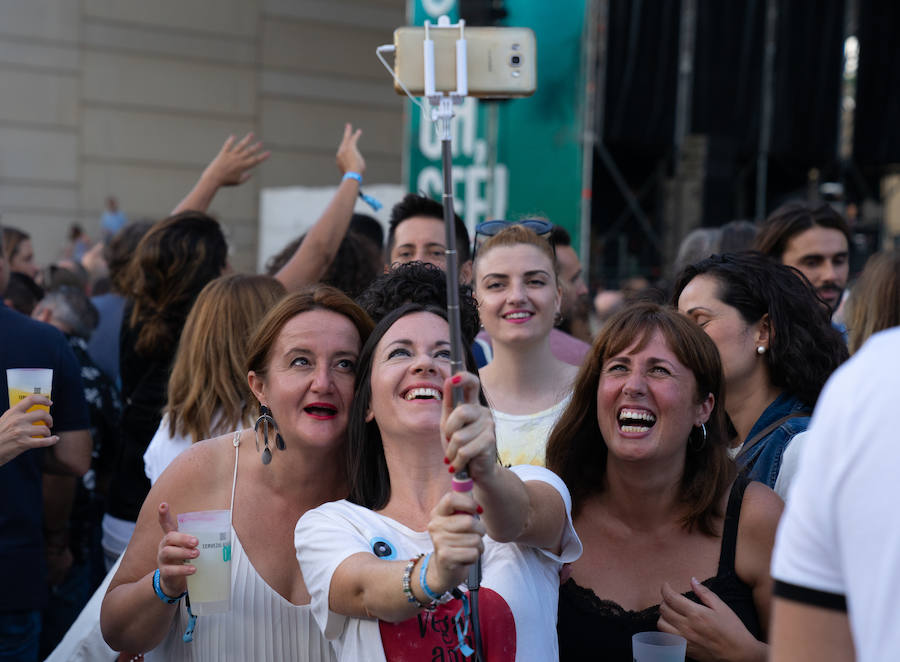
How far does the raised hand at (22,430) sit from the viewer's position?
2.82m

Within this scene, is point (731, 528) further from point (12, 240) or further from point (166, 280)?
point (12, 240)

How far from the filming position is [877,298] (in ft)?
11.2

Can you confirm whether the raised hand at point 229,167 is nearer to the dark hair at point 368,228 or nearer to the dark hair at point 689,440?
the dark hair at point 368,228

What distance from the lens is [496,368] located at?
3873 mm

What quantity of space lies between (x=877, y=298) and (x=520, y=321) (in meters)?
1.22

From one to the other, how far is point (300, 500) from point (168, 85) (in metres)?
14.8

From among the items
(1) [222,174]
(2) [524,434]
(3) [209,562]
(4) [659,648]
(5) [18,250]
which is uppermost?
(1) [222,174]

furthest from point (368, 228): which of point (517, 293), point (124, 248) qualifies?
point (517, 293)

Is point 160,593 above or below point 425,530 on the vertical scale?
below

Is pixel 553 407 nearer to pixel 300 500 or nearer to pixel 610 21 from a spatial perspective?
pixel 300 500

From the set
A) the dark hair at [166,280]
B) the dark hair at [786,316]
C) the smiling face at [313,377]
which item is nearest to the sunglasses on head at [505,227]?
the dark hair at [786,316]

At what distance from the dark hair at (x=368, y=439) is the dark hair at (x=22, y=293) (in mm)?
2896

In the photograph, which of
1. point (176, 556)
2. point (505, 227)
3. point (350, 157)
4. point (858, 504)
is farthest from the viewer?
point (350, 157)

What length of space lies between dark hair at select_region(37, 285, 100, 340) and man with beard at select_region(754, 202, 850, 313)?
330 cm
